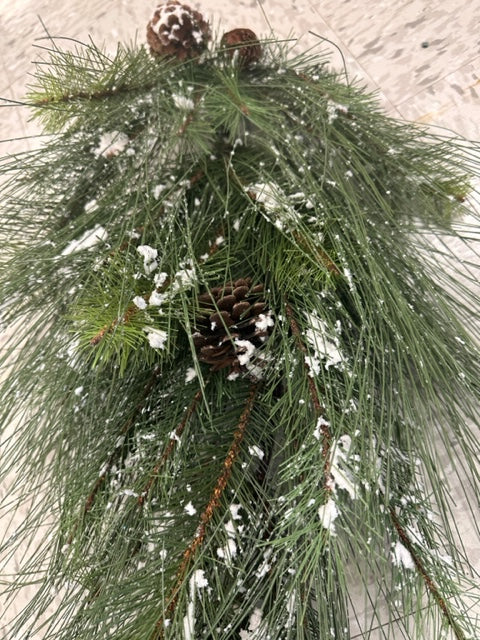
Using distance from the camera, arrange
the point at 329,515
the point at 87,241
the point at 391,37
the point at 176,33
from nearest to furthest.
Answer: the point at 329,515 < the point at 87,241 < the point at 176,33 < the point at 391,37

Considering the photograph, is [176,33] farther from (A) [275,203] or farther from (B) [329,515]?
(B) [329,515]

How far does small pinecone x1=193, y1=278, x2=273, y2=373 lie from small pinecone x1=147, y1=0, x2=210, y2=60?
0.24 metres

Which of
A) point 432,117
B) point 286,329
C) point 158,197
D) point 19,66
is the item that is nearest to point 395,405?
point 286,329

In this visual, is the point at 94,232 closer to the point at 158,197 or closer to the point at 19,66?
the point at 158,197

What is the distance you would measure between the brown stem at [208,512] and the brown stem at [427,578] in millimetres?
103

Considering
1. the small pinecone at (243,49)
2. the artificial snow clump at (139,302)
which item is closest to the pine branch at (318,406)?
the artificial snow clump at (139,302)

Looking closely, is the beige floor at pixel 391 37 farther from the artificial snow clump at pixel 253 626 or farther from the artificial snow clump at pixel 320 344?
the artificial snow clump at pixel 253 626

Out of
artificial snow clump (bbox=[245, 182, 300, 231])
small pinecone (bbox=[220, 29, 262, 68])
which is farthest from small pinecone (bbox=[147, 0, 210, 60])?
artificial snow clump (bbox=[245, 182, 300, 231])

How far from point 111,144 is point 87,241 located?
0.11 m

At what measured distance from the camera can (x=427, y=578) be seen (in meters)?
0.35

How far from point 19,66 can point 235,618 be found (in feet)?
2.14

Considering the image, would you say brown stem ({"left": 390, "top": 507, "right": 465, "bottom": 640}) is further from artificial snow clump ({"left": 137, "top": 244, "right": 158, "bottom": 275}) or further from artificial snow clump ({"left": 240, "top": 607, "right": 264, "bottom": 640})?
artificial snow clump ({"left": 137, "top": 244, "right": 158, "bottom": 275})

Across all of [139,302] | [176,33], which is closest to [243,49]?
[176,33]

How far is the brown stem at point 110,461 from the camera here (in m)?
0.42
